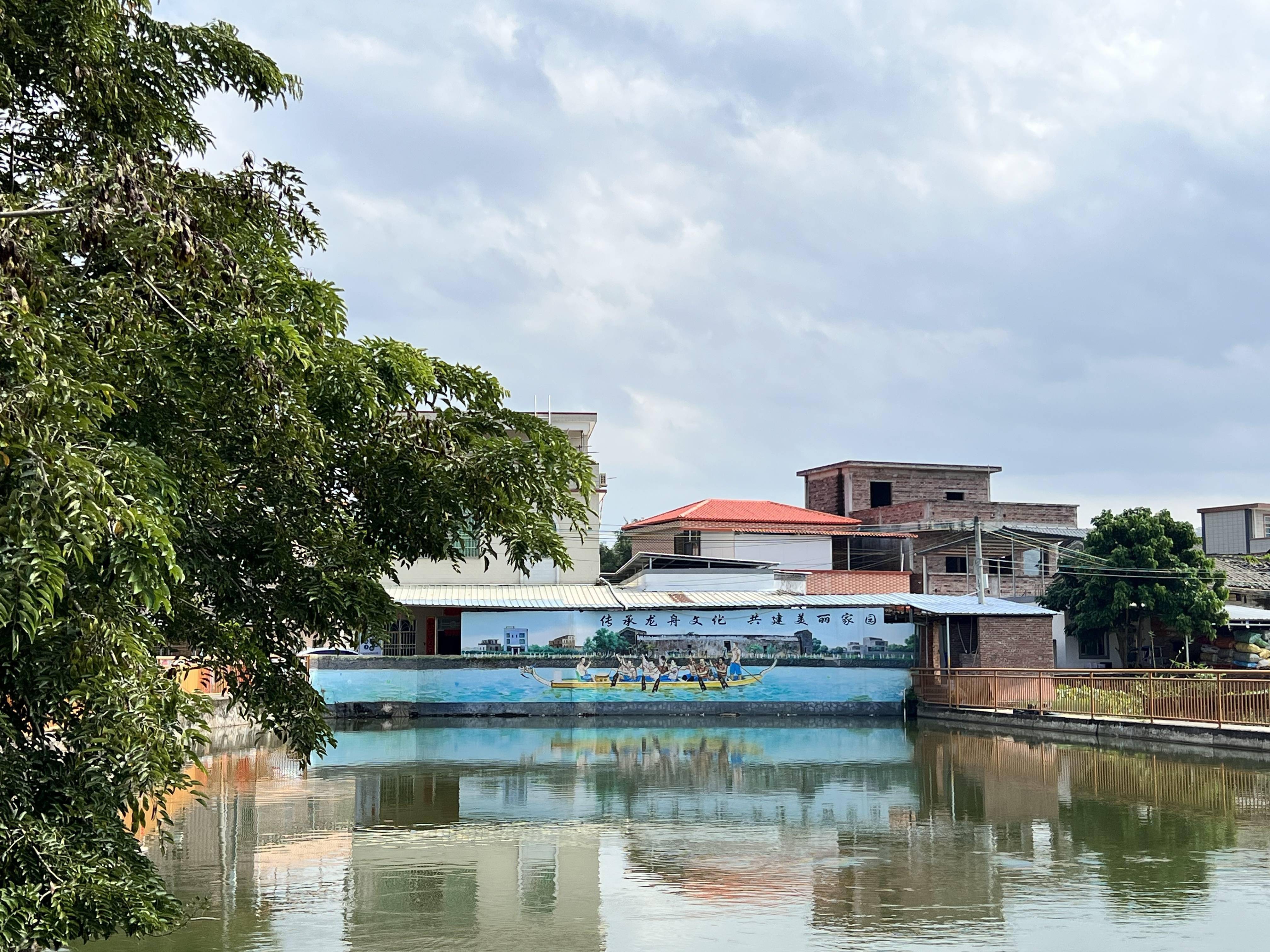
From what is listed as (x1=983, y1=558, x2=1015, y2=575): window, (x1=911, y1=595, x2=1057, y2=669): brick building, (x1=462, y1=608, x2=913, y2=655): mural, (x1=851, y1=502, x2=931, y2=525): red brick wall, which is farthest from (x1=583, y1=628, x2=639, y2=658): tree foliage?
(x1=983, y1=558, x2=1015, y2=575): window

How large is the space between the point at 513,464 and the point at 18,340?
3733 mm

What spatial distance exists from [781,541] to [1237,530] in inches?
951

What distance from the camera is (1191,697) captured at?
22547 millimetres

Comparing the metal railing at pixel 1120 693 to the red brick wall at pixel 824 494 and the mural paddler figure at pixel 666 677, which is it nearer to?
the mural paddler figure at pixel 666 677

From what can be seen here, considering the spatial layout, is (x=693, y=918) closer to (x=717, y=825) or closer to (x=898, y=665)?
(x=717, y=825)

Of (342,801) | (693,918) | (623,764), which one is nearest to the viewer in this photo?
(693,918)

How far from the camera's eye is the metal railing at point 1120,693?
2119cm

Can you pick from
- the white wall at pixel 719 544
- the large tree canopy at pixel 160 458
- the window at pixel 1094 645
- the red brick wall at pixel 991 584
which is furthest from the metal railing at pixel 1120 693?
the large tree canopy at pixel 160 458

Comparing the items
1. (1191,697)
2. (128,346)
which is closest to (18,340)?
(128,346)

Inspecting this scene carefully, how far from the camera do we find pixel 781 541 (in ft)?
147

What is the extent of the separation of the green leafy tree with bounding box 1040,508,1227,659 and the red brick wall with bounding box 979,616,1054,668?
6398mm

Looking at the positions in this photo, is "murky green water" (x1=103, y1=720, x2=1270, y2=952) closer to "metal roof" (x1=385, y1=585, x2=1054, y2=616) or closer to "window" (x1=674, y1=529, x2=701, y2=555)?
"metal roof" (x1=385, y1=585, x2=1054, y2=616)

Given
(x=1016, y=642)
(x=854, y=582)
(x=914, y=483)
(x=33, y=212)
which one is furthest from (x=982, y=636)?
(x=33, y=212)

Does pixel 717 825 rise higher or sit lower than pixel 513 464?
lower
